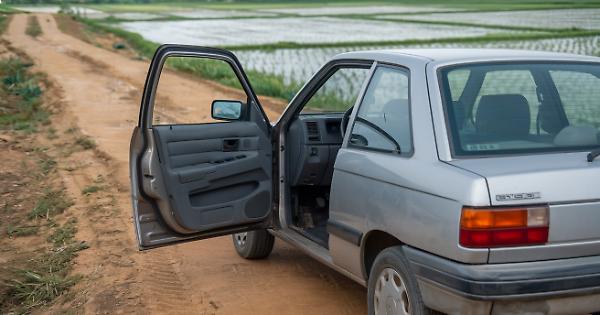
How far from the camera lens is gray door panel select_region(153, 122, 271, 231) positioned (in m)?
5.19

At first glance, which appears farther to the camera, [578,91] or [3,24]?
[3,24]

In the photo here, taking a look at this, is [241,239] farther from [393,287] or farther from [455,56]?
[455,56]

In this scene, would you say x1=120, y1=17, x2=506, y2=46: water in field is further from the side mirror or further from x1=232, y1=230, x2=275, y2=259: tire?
the side mirror

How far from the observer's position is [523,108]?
4.33 meters

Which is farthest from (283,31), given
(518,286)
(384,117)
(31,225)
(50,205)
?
(518,286)

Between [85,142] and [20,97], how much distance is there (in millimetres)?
6205

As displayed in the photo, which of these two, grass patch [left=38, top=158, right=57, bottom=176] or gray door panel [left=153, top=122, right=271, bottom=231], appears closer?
gray door panel [left=153, top=122, right=271, bottom=231]

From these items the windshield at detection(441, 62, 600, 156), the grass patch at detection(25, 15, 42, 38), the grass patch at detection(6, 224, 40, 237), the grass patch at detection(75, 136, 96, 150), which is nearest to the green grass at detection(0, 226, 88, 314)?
the grass patch at detection(6, 224, 40, 237)

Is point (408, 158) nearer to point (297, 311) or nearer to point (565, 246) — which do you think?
point (565, 246)

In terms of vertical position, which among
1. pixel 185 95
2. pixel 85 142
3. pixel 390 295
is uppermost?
pixel 185 95

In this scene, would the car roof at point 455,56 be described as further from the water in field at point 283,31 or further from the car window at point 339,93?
the water in field at point 283,31

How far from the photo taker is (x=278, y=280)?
590 cm

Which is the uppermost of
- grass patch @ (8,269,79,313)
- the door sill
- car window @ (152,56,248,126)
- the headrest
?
the headrest

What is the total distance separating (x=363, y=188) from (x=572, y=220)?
115 cm
